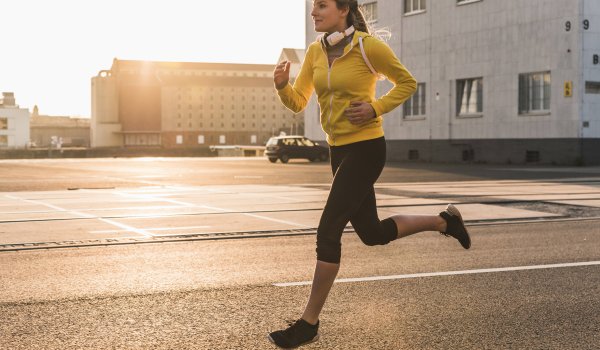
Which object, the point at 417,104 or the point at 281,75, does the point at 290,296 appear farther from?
the point at 417,104

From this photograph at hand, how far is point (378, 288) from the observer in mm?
6000

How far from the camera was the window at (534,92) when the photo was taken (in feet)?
111

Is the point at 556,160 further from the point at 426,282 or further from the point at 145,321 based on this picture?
the point at 145,321

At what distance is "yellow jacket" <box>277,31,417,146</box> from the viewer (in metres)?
4.46

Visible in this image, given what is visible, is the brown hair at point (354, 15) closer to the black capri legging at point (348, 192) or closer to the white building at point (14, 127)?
the black capri legging at point (348, 192)

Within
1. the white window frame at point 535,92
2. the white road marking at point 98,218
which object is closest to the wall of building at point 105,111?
the white window frame at point 535,92

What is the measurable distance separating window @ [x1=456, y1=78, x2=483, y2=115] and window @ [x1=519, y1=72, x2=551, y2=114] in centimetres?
268

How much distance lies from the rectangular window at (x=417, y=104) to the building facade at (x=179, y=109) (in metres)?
91.4

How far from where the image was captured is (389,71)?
14.7 ft

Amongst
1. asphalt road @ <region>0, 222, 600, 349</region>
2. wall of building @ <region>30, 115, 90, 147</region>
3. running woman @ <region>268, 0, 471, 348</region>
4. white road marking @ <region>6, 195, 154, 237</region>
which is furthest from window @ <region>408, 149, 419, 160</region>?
wall of building @ <region>30, 115, 90, 147</region>

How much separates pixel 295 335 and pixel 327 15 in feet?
5.73

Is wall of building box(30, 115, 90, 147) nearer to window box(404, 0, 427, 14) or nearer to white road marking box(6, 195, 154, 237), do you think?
window box(404, 0, 427, 14)

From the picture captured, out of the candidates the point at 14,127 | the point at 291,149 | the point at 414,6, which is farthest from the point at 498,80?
the point at 14,127

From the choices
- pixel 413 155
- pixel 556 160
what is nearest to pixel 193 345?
pixel 556 160
